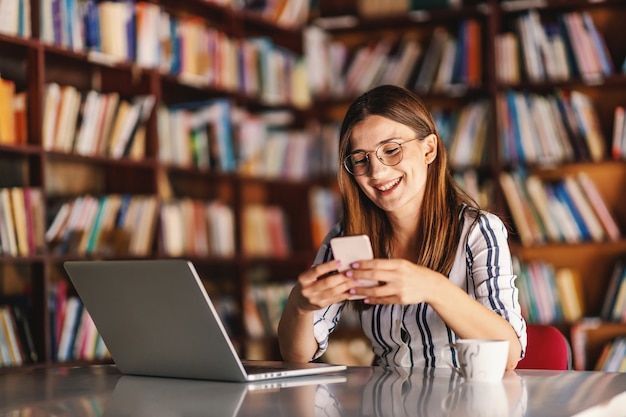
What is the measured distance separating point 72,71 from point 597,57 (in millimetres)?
2230

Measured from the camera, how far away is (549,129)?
397cm

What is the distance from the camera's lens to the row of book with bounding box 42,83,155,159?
3264 millimetres

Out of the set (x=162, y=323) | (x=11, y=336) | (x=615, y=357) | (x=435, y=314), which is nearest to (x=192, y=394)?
(x=162, y=323)

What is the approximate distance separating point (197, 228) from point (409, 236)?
1976mm

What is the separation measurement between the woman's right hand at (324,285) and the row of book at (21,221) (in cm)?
168

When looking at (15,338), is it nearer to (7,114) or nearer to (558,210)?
(7,114)

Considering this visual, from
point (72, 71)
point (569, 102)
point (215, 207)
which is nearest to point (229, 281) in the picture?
point (215, 207)

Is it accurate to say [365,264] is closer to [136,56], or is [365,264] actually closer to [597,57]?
[136,56]

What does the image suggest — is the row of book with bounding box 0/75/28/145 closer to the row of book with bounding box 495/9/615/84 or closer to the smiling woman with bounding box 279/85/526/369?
the smiling woman with bounding box 279/85/526/369

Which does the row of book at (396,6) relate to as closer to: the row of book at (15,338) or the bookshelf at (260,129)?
the bookshelf at (260,129)

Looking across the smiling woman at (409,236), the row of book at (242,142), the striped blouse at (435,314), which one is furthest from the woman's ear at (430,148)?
the row of book at (242,142)

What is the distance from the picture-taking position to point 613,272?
4.03 meters

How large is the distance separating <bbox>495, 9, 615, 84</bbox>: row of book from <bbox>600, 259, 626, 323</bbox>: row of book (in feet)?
2.80

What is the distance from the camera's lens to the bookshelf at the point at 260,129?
3316 millimetres
